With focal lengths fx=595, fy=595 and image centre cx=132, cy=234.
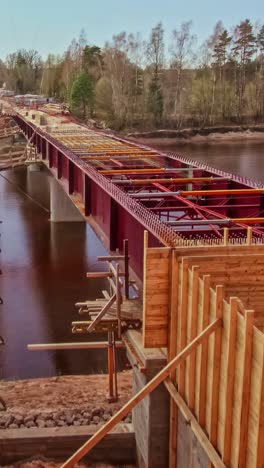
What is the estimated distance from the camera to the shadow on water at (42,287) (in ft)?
59.9

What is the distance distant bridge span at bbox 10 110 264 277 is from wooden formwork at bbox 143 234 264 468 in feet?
1.68

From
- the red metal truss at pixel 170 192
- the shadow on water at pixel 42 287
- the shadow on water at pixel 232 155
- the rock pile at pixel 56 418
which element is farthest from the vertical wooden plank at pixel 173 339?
the shadow on water at pixel 232 155

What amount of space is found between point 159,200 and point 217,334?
8.30 metres

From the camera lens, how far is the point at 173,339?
9805mm

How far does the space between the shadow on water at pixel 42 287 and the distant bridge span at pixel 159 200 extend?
14.2 feet

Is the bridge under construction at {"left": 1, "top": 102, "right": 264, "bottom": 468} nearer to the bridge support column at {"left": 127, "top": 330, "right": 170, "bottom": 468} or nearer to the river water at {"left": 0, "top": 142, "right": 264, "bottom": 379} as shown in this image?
the bridge support column at {"left": 127, "top": 330, "right": 170, "bottom": 468}

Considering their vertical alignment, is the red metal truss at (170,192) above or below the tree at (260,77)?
below

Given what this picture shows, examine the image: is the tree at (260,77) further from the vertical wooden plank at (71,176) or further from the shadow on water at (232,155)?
the vertical wooden plank at (71,176)

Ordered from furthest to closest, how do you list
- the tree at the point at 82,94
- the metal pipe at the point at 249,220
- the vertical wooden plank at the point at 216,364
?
the tree at the point at 82,94 < the metal pipe at the point at 249,220 < the vertical wooden plank at the point at 216,364

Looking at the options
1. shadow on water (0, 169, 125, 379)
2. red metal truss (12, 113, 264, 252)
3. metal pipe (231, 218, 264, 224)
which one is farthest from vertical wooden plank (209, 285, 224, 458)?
shadow on water (0, 169, 125, 379)

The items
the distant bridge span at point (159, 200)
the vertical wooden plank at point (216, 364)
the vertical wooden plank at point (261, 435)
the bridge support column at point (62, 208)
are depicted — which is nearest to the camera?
the vertical wooden plank at point (261, 435)

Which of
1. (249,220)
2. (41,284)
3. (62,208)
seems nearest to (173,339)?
(249,220)

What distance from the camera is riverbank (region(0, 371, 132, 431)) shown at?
43.2 ft

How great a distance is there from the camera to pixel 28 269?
28.0 m
